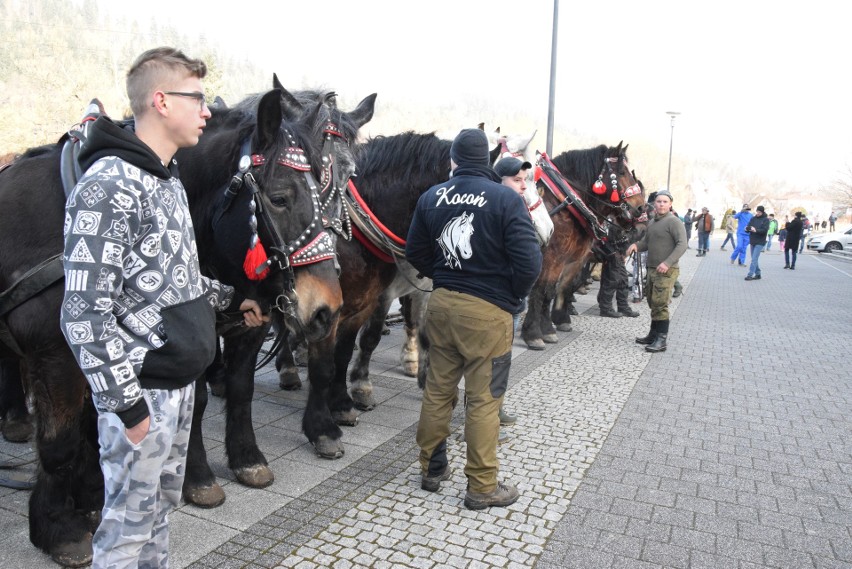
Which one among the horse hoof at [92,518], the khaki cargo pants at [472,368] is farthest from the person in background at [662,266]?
the horse hoof at [92,518]

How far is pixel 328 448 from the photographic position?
4.04 meters

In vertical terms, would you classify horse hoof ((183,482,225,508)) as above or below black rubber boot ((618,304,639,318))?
above

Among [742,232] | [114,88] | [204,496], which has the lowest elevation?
[742,232]

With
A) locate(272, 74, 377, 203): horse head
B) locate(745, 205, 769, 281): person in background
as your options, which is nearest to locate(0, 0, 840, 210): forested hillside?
locate(272, 74, 377, 203): horse head

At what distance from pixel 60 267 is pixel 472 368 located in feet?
6.54

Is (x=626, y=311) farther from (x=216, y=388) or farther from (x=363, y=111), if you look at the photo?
(x=363, y=111)

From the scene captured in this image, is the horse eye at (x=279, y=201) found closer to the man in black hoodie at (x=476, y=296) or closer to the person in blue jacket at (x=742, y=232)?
the man in black hoodie at (x=476, y=296)

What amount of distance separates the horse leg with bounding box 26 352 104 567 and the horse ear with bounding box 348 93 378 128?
2.22m

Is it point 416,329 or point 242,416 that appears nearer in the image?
point 242,416

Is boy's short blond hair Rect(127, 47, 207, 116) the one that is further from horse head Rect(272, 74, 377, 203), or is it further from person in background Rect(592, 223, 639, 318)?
person in background Rect(592, 223, 639, 318)

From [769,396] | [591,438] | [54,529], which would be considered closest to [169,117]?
[54,529]

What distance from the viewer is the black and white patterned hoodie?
5.59ft

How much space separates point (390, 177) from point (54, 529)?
9.59 ft

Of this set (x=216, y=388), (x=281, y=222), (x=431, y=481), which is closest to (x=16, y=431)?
(x=216, y=388)
